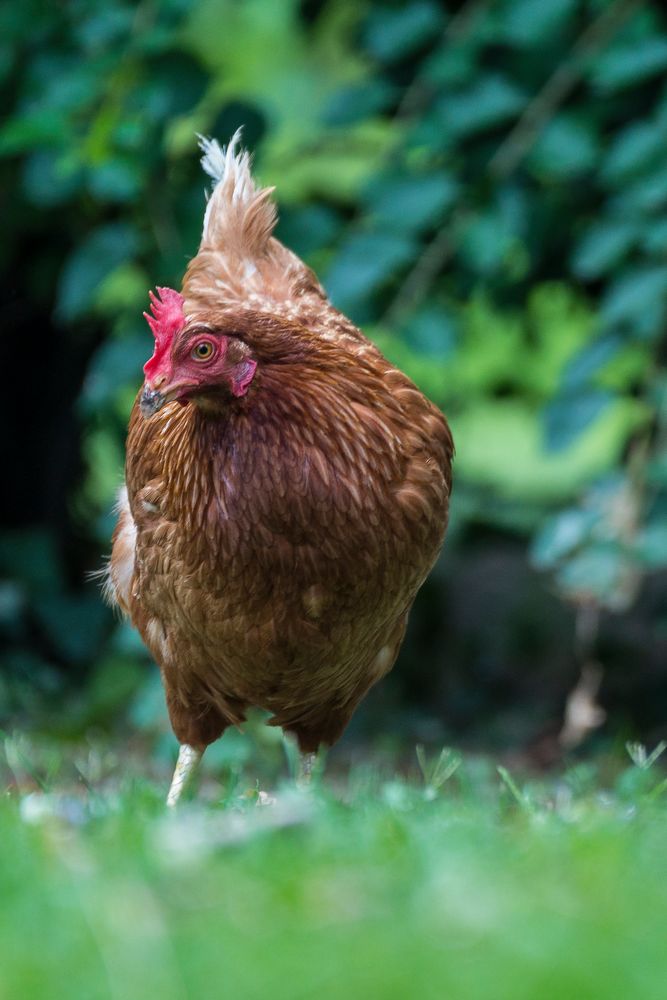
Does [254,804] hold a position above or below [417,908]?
below

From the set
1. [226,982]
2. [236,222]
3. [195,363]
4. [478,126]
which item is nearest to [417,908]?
[226,982]

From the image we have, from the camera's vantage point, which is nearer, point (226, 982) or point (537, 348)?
point (226, 982)

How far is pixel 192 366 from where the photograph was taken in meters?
3.67

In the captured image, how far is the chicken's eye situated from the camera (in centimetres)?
367

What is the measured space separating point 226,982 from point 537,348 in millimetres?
6429

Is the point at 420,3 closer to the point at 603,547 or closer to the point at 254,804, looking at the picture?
the point at 603,547

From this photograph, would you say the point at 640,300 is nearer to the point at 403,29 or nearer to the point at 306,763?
the point at 403,29

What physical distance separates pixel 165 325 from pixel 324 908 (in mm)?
2032

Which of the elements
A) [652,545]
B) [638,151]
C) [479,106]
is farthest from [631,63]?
[652,545]

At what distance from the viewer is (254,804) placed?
127 inches

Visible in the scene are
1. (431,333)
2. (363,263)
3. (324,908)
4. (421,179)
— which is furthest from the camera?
(431,333)

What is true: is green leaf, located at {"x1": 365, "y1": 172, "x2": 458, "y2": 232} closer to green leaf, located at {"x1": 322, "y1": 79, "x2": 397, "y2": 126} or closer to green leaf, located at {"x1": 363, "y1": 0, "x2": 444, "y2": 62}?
green leaf, located at {"x1": 322, "y1": 79, "x2": 397, "y2": 126}

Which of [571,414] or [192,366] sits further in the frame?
[571,414]

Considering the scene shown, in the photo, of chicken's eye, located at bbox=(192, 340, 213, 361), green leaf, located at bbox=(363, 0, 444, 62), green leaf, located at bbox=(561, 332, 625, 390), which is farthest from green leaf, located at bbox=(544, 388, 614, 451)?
chicken's eye, located at bbox=(192, 340, 213, 361)
